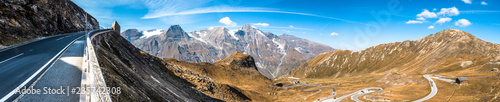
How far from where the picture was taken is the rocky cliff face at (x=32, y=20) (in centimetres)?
2994

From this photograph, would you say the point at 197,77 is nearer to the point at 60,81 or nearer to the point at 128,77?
the point at 128,77

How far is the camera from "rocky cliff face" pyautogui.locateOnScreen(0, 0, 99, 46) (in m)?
29.9

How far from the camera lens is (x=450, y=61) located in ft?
524

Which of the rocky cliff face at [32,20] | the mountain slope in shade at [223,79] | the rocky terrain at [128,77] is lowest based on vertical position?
the mountain slope in shade at [223,79]

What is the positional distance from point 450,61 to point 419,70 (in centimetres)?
3172

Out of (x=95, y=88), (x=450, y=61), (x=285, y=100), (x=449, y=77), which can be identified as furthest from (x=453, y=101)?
(x=450, y=61)

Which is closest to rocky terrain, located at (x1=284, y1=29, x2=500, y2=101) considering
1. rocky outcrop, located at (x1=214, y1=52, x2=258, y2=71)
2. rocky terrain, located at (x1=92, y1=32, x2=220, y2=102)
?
rocky outcrop, located at (x1=214, y1=52, x2=258, y2=71)

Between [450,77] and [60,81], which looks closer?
[60,81]

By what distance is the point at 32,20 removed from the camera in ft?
123

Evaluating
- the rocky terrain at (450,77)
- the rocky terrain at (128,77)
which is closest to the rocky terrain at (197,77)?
the rocky terrain at (128,77)
